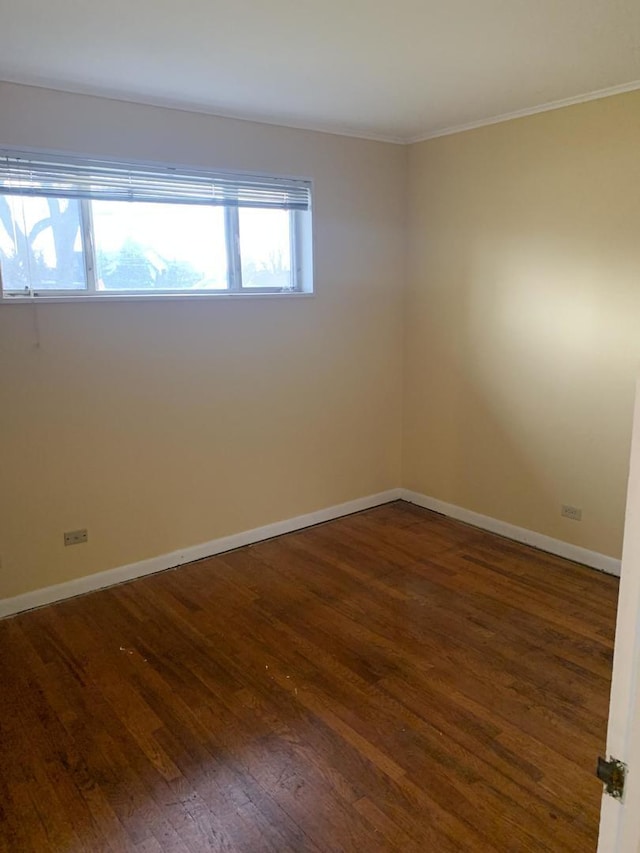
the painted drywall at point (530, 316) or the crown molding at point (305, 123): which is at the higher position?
the crown molding at point (305, 123)

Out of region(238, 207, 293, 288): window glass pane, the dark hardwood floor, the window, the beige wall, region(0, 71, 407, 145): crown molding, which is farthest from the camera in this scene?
region(238, 207, 293, 288): window glass pane

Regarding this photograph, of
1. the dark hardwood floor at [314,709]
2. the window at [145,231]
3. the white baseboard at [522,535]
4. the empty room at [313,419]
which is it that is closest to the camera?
the dark hardwood floor at [314,709]

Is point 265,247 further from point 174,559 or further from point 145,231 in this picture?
point 174,559

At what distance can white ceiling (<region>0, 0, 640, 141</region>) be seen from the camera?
82.7 inches

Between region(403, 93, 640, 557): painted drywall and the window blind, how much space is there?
1018mm

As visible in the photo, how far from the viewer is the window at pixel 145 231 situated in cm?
295

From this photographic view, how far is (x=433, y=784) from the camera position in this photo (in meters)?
2.03

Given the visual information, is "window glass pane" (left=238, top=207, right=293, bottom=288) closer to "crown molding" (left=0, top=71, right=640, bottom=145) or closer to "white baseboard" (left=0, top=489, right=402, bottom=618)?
"crown molding" (left=0, top=71, right=640, bottom=145)

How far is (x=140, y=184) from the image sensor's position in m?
3.21

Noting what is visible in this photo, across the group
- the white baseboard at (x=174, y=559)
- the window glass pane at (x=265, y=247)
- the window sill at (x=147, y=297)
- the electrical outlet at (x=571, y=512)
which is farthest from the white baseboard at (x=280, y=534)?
the window glass pane at (x=265, y=247)

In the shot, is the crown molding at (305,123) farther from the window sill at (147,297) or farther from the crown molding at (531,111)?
the window sill at (147,297)

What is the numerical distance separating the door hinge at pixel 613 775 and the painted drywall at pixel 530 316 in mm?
2700

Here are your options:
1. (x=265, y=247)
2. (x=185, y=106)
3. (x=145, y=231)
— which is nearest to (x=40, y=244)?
(x=145, y=231)

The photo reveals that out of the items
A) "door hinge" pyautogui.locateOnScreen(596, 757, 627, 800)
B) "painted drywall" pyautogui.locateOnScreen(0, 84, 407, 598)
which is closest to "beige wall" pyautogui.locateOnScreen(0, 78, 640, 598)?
"painted drywall" pyautogui.locateOnScreen(0, 84, 407, 598)
